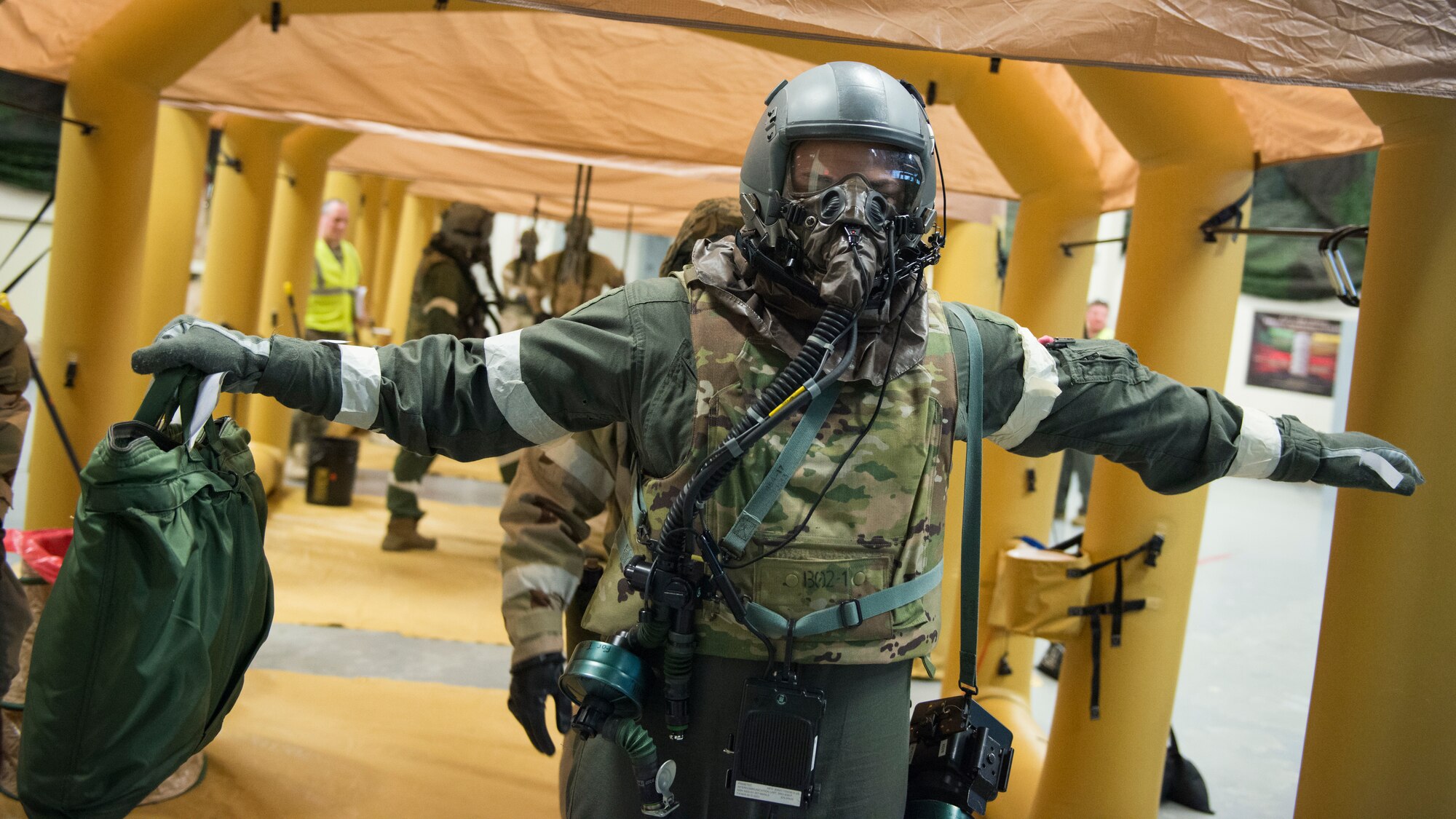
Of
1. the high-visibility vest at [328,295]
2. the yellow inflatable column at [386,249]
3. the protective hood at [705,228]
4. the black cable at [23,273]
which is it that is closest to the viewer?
the protective hood at [705,228]

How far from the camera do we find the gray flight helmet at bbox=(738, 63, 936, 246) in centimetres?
173

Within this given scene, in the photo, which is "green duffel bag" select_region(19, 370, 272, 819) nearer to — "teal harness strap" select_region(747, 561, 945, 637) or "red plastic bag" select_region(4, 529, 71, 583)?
"teal harness strap" select_region(747, 561, 945, 637)

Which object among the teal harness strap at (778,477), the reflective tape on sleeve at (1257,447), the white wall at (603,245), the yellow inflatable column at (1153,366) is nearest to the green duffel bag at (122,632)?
the teal harness strap at (778,477)

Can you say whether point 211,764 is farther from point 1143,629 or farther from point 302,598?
point 1143,629

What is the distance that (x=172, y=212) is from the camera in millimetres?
4938

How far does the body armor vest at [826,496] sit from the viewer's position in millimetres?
1691

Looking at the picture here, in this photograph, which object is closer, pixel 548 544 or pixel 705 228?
pixel 548 544

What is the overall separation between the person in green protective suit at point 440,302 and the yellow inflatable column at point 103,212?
2667 mm

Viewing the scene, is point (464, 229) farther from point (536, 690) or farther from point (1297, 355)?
point (1297, 355)

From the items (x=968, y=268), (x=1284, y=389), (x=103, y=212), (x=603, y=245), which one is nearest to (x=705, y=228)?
(x=103, y=212)

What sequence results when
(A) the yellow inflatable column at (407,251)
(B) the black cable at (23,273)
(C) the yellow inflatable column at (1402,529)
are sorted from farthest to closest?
(A) the yellow inflatable column at (407,251), (B) the black cable at (23,273), (C) the yellow inflatable column at (1402,529)

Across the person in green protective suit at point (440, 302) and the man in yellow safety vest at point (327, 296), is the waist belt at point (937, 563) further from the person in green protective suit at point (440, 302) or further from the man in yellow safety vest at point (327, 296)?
the man in yellow safety vest at point (327, 296)

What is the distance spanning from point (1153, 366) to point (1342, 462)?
1185 mm

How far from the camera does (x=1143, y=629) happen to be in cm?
310
